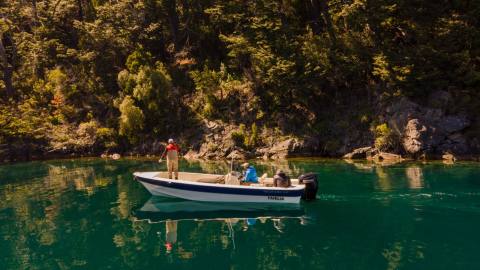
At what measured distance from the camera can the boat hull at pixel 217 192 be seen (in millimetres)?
20266

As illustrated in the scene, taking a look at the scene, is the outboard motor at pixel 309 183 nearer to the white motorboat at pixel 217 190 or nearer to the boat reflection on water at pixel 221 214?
the white motorboat at pixel 217 190

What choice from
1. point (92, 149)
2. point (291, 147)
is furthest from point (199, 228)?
point (92, 149)

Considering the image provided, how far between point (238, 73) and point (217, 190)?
27.2 metres

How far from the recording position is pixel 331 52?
37.5 m

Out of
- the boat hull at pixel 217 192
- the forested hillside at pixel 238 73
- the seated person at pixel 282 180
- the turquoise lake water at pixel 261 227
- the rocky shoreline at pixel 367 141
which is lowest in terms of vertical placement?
the turquoise lake water at pixel 261 227

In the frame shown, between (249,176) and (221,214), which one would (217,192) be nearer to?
(221,214)

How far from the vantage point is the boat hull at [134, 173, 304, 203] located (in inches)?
798

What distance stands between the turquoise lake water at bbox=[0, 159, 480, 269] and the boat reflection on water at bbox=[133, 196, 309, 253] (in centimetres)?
5

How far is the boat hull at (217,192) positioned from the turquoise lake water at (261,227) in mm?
516

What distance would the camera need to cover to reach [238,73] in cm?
4650

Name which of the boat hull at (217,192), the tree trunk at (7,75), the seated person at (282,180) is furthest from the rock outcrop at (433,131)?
the tree trunk at (7,75)

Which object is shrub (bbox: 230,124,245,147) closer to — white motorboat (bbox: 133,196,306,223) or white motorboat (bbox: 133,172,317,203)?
white motorboat (bbox: 133,172,317,203)

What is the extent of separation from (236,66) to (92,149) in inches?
783

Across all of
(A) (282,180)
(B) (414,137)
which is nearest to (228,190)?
(A) (282,180)
